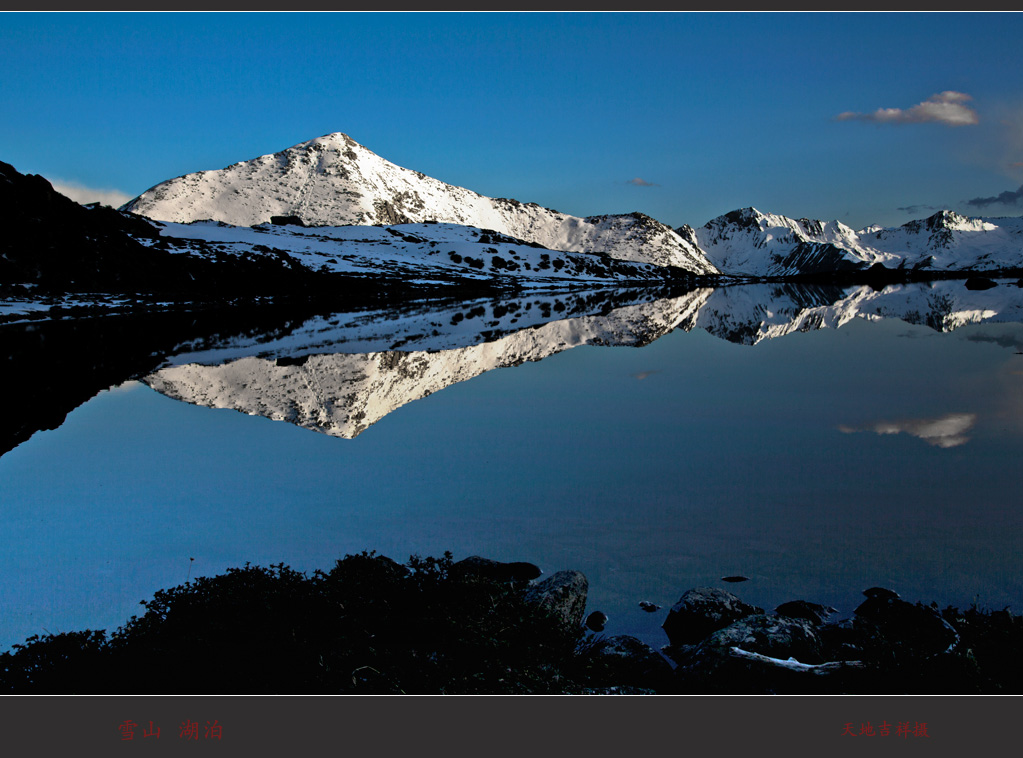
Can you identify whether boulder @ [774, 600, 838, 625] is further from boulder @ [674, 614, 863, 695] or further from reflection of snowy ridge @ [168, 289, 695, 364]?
reflection of snowy ridge @ [168, 289, 695, 364]

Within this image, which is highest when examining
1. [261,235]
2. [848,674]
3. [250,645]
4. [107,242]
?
[261,235]

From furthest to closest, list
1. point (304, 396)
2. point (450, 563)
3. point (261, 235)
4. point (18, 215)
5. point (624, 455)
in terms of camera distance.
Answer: point (261, 235) < point (18, 215) < point (304, 396) < point (624, 455) < point (450, 563)

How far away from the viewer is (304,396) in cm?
2873

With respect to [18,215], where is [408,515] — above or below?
below

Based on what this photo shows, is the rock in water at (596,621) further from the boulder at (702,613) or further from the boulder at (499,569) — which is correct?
the boulder at (499,569)

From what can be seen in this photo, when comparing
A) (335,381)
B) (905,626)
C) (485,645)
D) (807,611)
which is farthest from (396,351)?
(905,626)

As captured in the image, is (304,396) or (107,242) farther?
(107,242)

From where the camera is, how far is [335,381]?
3073cm

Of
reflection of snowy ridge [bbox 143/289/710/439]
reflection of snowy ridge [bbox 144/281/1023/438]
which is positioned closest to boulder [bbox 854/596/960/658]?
reflection of snowy ridge [bbox 143/289/710/439]

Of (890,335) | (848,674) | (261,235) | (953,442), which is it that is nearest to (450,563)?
(848,674)

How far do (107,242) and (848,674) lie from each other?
11488cm

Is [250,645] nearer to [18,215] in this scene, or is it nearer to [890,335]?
[890,335]

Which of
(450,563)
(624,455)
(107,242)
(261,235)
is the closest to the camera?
(450,563)

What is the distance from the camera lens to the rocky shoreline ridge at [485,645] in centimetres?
877
